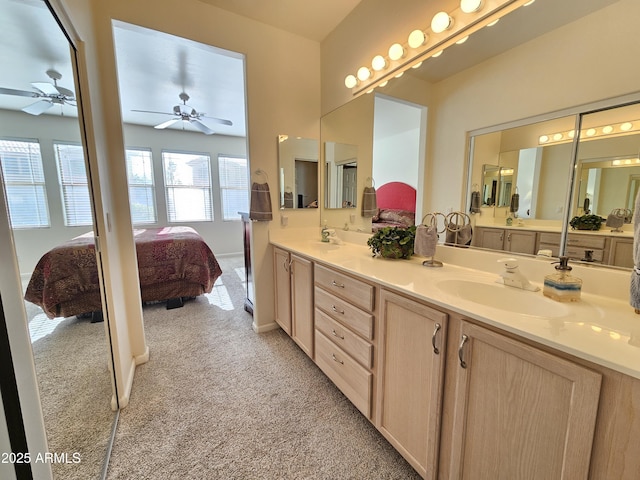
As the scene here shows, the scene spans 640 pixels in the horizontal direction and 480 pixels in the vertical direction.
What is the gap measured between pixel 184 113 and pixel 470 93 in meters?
3.61

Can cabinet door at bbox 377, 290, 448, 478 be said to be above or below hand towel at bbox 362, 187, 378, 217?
below

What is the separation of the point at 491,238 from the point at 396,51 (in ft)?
4.26

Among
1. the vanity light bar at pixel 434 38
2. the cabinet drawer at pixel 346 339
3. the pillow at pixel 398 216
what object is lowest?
the cabinet drawer at pixel 346 339

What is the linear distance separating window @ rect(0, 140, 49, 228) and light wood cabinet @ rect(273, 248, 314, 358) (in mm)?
1315

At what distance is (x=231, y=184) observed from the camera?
593 centimetres

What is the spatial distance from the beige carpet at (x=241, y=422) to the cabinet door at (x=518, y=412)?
0.51 meters

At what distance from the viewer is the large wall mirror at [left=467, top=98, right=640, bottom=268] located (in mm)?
981

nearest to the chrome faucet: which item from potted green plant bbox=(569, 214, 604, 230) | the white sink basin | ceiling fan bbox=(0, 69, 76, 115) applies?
the white sink basin

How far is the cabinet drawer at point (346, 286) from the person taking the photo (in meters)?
1.31

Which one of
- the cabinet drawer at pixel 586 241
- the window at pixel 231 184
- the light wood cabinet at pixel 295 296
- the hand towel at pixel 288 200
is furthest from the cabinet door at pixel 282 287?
the window at pixel 231 184

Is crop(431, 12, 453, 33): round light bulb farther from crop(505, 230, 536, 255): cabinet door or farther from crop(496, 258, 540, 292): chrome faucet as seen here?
crop(496, 258, 540, 292): chrome faucet

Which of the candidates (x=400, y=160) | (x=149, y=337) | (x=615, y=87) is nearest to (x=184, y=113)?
(x=149, y=337)

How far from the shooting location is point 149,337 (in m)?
2.43

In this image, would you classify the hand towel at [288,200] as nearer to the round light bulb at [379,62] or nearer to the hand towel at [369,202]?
the hand towel at [369,202]
